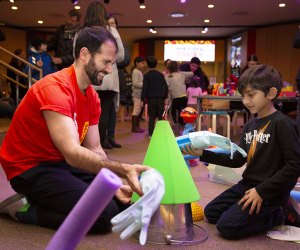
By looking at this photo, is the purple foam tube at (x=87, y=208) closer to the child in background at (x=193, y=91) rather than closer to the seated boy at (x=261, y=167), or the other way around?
the seated boy at (x=261, y=167)

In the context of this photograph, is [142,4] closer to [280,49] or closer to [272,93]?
[280,49]

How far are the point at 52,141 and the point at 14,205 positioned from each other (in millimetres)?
409

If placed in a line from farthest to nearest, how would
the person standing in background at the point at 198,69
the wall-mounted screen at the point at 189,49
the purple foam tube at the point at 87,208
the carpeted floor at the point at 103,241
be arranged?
the wall-mounted screen at the point at 189,49 < the person standing in background at the point at 198,69 < the carpeted floor at the point at 103,241 < the purple foam tube at the point at 87,208

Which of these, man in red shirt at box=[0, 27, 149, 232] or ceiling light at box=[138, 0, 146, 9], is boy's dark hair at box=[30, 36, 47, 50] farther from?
ceiling light at box=[138, 0, 146, 9]

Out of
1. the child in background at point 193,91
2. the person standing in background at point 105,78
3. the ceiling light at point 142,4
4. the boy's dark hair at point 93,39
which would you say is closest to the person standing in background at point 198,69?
the child in background at point 193,91

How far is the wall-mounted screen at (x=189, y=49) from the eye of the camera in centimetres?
1478

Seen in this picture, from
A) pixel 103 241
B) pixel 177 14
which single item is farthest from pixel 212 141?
pixel 177 14

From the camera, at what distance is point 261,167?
1.68 m

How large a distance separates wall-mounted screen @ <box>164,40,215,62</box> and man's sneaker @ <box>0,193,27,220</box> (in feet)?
43.8

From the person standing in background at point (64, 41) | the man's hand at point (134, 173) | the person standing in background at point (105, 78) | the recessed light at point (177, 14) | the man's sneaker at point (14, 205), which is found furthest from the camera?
the recessed light at point (177, 14)

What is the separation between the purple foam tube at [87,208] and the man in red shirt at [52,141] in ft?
2.68

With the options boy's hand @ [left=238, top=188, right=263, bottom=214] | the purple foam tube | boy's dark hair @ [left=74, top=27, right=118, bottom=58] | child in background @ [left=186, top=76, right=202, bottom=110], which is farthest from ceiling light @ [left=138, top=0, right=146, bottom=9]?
the purple foam tube

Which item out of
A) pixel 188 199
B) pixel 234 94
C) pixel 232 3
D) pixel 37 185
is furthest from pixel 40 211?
pixel 232 3

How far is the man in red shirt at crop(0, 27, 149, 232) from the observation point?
5.00ft
